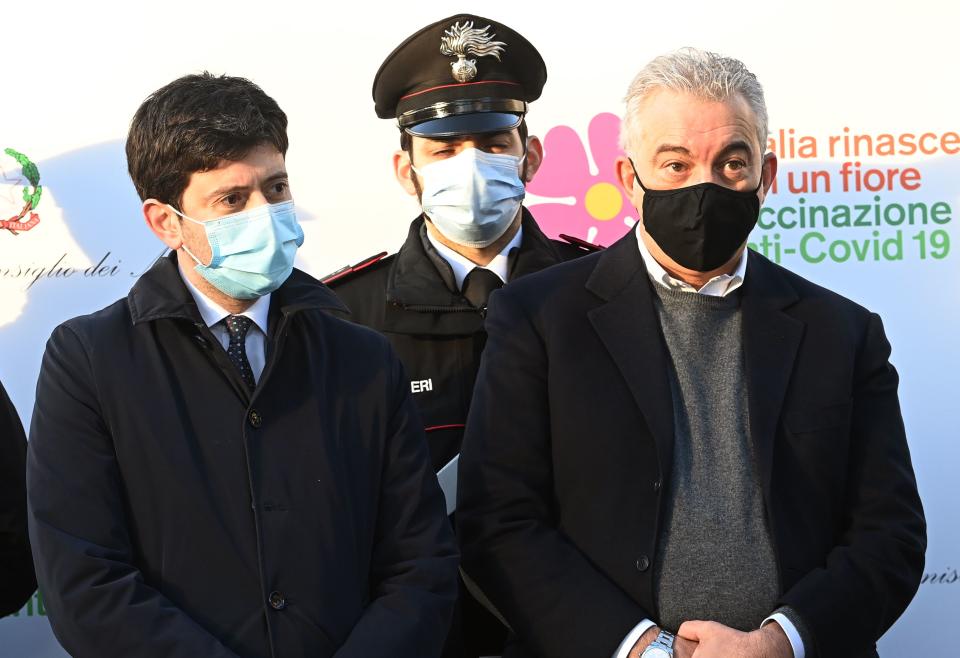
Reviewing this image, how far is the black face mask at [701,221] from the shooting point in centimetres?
228

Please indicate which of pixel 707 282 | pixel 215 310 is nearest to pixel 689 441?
pixel 707 282

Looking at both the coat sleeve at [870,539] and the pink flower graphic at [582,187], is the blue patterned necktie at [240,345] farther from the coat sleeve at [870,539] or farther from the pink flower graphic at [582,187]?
the pink flower graphic at [582,187]

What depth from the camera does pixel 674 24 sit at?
11.4 feet

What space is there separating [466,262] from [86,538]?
49.1 inches

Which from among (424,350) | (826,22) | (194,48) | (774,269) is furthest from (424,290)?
(826,22)

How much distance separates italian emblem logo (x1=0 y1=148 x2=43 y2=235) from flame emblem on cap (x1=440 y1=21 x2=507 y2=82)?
1.18 m

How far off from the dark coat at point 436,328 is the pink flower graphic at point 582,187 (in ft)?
1.70

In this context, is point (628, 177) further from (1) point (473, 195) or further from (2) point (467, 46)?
(2) point (467, 46)

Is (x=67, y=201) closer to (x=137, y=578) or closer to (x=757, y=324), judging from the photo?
(x=137, y=578)

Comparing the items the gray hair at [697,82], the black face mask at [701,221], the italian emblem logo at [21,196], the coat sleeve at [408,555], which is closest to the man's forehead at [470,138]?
the gray hair at [697,82]

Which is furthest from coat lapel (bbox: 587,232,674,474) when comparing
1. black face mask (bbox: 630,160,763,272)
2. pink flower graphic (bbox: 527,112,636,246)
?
pink flower graphic (bbox: 527,112,636,246)

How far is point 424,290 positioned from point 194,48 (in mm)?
1052

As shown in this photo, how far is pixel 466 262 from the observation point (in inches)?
116

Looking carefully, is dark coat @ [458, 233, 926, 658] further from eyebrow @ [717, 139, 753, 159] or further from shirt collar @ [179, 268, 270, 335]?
shirt collar @ [179, 268, 270, 335]
